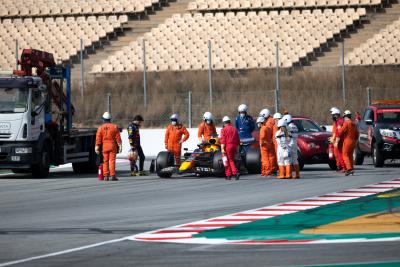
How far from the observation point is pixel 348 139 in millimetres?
26453

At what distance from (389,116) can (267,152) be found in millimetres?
5433

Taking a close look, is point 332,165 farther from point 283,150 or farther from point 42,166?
point 42,166

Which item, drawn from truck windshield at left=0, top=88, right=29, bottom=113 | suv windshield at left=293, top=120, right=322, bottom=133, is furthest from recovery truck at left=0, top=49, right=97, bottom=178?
suv windshield at left=293, top=120, right=322, bottom=133

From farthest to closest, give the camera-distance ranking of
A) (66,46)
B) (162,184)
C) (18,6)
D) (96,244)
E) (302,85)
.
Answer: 1. (18,6)
2. (66,46)
3. (302,85)
4. (162,184)
5. (96,244)

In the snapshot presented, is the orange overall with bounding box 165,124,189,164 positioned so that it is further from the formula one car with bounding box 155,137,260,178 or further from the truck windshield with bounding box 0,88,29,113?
the truck windshield with bounding box 0,88,29,113

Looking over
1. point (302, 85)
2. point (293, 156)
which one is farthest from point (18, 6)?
point (293, 156)

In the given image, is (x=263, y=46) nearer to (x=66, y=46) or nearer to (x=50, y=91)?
(x=66, y=46)

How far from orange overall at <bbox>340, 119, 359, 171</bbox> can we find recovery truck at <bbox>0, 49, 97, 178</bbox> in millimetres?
7069

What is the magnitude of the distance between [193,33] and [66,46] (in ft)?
22.5

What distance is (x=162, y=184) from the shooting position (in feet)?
79.5

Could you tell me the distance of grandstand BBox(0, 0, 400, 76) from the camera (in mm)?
50156

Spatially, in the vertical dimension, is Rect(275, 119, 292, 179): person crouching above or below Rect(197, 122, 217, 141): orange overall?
below

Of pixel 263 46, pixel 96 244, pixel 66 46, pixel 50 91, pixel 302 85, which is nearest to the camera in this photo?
pixel 96 244

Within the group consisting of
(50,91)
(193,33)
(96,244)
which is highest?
(193,33)
